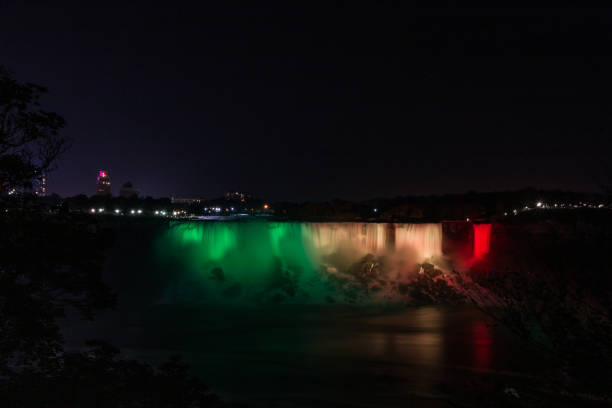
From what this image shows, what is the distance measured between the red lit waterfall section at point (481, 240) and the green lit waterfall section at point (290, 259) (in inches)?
96.0

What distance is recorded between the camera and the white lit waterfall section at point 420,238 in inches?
1171

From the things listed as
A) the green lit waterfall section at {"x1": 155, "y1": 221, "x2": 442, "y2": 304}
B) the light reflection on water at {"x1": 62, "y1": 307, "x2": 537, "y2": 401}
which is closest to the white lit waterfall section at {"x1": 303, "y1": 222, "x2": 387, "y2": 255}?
the green lit waterfall section at {"x1": 155, "y1": 221, "x2": 442, "y2": 304}

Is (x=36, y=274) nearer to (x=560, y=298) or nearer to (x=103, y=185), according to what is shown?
(x=560, y=298)

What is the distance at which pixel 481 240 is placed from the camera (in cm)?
2939

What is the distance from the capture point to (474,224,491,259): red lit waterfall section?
29016 millimetres

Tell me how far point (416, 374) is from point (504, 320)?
11.0 metres

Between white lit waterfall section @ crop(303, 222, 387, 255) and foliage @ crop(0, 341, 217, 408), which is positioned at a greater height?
white lit waterfall section @ crop(303, 222, 387, 255)

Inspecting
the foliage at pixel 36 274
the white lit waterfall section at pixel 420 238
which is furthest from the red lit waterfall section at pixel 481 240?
the foliage at pixel 36 274

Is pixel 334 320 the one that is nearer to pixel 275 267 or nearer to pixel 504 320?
pixel 275 267

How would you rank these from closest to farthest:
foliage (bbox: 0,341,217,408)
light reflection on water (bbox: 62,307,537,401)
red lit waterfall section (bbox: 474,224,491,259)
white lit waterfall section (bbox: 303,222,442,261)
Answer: foliage (bbox: 0,341,217,408) < light reflection on water (bbox: 62,307,537,401) < red lit waterfall section (bbox: 474,224,491,259) < white lit waterfall section (bbox: 303,222,442,261)

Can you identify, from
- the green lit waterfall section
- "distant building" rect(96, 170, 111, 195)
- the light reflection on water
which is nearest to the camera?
the light reflection on water

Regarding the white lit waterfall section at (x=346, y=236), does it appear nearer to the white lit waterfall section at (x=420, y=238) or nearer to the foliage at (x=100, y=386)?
the white lit waterfall section at (x=420, y=238)

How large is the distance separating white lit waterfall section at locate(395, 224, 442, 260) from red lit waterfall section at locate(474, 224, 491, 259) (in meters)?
2.43

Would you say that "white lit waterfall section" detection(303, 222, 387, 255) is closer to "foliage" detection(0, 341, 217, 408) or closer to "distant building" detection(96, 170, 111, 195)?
"foliage" detection(0, 341, 217, 408)
